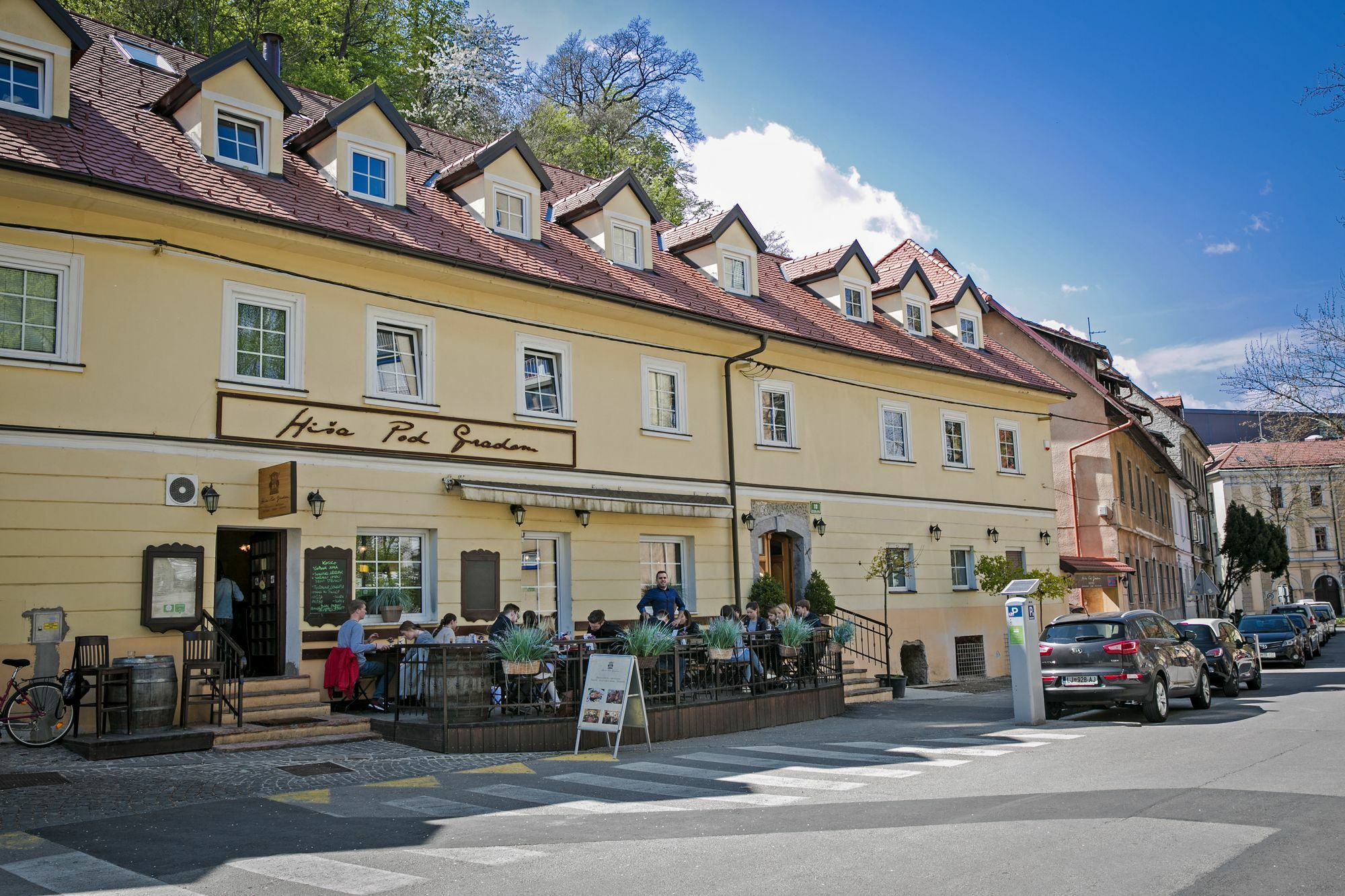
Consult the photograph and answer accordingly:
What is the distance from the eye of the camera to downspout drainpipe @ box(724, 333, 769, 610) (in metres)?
21.3

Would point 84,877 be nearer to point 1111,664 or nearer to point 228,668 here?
point 228,668

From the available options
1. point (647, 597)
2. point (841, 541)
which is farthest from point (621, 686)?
point (841, 541)

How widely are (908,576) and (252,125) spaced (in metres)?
16.4

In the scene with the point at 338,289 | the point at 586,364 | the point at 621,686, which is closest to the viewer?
the point at 621,686

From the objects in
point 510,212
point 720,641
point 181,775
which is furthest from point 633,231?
point 181,775

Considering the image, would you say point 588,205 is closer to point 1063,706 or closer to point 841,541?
point 841,541

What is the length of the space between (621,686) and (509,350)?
7.13 meters

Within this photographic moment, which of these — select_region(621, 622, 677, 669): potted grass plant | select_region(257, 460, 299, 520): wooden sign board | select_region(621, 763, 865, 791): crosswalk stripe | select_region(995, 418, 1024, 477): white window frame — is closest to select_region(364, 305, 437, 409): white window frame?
select_region(257, 460, 299, 520): wooden sign board

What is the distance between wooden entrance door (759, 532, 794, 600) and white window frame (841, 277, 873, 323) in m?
5.85

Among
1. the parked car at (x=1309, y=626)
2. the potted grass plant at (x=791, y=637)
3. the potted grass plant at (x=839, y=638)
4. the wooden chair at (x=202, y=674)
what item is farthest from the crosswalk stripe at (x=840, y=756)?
the parked car at (x=1309, y=626)

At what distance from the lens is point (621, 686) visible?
1293 centimetres

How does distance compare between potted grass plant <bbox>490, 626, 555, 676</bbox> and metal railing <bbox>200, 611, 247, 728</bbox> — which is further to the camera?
potted grass plant <bbox>490, 626, 555, 676</bbox>

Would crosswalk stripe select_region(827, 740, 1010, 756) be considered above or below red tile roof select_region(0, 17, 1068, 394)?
below

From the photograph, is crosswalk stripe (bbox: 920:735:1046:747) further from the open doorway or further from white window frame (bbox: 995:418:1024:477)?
white window frame (bbox: 995:418:1024:477)
